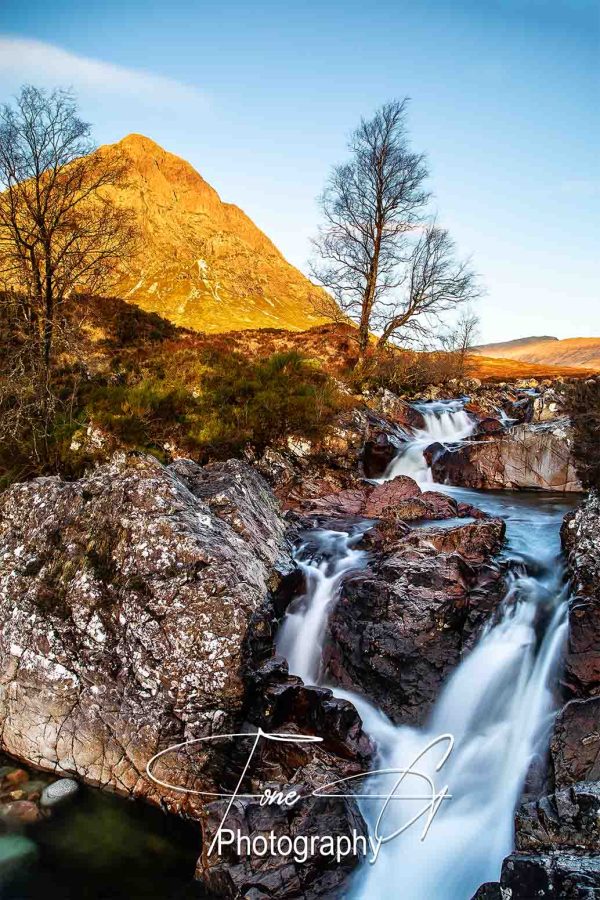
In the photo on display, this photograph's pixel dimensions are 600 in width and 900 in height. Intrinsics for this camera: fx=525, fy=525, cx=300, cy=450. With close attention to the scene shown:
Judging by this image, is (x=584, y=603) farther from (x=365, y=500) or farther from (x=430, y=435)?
(x=430, y=435)

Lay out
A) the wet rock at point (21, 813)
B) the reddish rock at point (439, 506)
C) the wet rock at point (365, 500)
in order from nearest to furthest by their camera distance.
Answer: the wet rock at point (21, 813)
the reddish rock at point (439, 506)
the wet rock at point (365, 500)

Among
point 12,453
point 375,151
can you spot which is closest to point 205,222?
point 375,151

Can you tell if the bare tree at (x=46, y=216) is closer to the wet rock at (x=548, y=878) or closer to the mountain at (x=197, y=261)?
the wet rock at (x=548, y=878)

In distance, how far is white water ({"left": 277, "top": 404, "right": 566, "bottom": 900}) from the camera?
15.0ft

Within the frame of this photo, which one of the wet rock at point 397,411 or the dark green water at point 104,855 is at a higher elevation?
the wet rock at point 397,411

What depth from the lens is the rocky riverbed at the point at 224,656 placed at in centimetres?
447

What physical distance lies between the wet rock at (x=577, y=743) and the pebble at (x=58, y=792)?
4601 millimetres

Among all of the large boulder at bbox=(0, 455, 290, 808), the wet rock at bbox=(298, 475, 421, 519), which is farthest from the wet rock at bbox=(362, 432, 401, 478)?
the large boulder at bbox=(0, 455, 290, 808)

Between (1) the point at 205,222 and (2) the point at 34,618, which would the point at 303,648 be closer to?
(2) the point at 34,618

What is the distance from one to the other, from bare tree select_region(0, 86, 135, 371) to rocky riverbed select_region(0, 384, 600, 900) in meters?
7.08

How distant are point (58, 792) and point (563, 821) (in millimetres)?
4567

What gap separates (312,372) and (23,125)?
949 centimetres

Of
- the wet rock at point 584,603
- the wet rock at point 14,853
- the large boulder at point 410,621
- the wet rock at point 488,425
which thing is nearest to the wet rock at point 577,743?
the wet rock at point 584,603

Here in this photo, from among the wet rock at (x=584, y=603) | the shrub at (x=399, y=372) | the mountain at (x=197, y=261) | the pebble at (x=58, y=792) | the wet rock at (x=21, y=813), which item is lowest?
the wet rock at (x=21, y=813)
